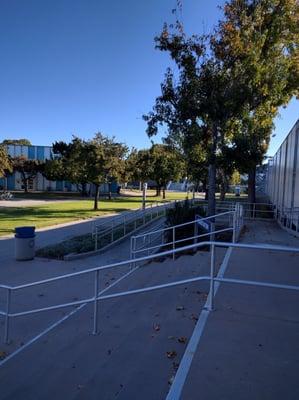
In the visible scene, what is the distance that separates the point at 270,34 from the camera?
1457cm

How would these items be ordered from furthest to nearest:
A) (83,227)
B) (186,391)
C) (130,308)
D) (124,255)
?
1. (83,227)
2. (124,255)
3. (130,308)
4. (186,391)

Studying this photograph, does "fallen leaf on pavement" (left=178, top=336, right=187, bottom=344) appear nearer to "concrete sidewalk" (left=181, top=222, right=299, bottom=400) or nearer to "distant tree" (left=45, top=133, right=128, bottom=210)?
"concrete sidewalk" (left=181, top=222, right=299, bottom=400)

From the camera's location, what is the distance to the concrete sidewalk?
9.78 ft

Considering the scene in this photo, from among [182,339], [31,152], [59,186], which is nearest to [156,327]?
[182,339]

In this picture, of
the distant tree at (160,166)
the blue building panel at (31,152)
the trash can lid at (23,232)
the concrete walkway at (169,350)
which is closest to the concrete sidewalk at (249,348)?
the concrete walkway at (169,350)

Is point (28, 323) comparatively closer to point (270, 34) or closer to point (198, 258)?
point (198, 258)

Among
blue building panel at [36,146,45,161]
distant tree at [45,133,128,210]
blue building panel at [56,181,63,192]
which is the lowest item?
blue building panel at [56,181,63,192]

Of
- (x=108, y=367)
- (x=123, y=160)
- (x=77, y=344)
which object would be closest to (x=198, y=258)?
(x=77, y=344)

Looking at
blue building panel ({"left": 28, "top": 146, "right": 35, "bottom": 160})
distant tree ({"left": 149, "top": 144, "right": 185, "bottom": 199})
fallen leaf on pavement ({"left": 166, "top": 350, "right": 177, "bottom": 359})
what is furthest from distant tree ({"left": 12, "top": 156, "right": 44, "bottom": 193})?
fallen leaf on pavement ({"left": 166, "top": 350, "right": 177, "bottom": 359})

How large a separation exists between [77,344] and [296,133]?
13.9 metres

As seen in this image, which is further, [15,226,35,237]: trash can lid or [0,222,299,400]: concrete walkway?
[15,226,35,237]: trash can lid

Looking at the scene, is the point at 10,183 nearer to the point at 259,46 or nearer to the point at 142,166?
the point at 142,166

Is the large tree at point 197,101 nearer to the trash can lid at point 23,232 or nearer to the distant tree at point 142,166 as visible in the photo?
the trash can lid at point 23,232

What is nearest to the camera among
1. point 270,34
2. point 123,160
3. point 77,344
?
point 77,344
